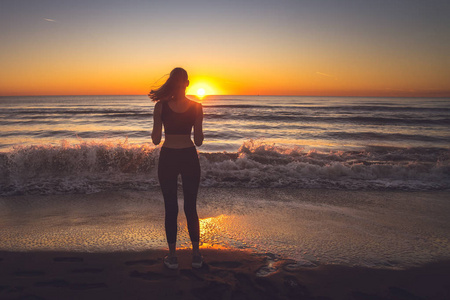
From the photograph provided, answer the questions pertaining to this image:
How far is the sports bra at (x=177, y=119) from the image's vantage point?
8.29ft

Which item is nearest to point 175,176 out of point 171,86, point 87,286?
point 171,86

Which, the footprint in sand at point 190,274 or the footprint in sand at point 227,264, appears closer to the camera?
the footprint in sand at point 190,274

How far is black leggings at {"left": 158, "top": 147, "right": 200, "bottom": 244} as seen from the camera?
2.62m

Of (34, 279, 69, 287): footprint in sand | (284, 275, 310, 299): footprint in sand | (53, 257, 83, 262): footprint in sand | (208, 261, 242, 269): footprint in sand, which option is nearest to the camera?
(284, 275, 310, 299): footprint in sand

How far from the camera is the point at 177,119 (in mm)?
2539

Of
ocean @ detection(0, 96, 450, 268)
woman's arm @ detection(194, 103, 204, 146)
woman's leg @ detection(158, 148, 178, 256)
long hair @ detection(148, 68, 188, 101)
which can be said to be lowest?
ocean @ detection(0, 96, 450, 268)

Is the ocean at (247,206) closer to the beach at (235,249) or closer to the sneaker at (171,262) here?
the beach at (235,249)

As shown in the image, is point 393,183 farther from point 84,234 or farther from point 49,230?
point 49,230

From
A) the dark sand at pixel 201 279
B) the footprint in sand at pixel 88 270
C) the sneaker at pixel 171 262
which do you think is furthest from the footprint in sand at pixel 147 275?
the footprint in sand at pixel 88 270

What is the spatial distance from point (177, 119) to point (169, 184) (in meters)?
0.65

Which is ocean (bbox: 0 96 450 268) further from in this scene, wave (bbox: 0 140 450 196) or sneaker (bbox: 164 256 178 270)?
sneaker (bbox: 164 256 178 270)

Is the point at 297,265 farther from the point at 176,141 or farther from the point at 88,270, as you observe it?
the point at 88,270

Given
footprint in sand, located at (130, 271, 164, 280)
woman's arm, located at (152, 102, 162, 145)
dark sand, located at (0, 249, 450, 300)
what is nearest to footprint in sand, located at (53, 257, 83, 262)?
dark sand, located at (0, 249, 450, 300)

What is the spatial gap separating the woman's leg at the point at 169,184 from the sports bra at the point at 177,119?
22cm
